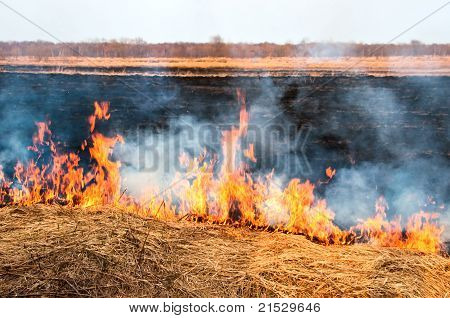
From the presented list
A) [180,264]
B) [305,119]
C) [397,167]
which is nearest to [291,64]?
[305,119]

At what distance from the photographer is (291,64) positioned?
34188mm

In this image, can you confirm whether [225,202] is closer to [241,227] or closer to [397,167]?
[241,227]

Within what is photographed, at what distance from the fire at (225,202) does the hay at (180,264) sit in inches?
33.4

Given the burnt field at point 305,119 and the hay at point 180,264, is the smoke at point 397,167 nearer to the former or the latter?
the burnt field at point 305,119

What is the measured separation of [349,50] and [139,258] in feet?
129

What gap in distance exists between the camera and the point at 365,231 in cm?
587

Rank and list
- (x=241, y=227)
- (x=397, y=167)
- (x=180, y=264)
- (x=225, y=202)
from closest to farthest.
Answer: (x=180, y=264), (x=241, y=227), (x=225, y=202), (x=397, y=167)

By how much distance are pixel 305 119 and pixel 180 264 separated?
33.0ft

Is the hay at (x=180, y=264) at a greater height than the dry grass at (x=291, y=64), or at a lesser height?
lesser

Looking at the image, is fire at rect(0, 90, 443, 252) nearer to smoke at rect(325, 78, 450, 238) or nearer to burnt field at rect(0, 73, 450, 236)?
smoke at rect(325, 78, 450, 238)

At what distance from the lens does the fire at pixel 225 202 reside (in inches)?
225

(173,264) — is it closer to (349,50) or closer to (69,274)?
(69,274)

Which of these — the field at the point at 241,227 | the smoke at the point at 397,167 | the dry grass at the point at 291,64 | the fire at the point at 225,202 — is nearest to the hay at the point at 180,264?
the field at the point at 241,227

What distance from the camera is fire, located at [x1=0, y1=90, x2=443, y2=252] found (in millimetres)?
5715
